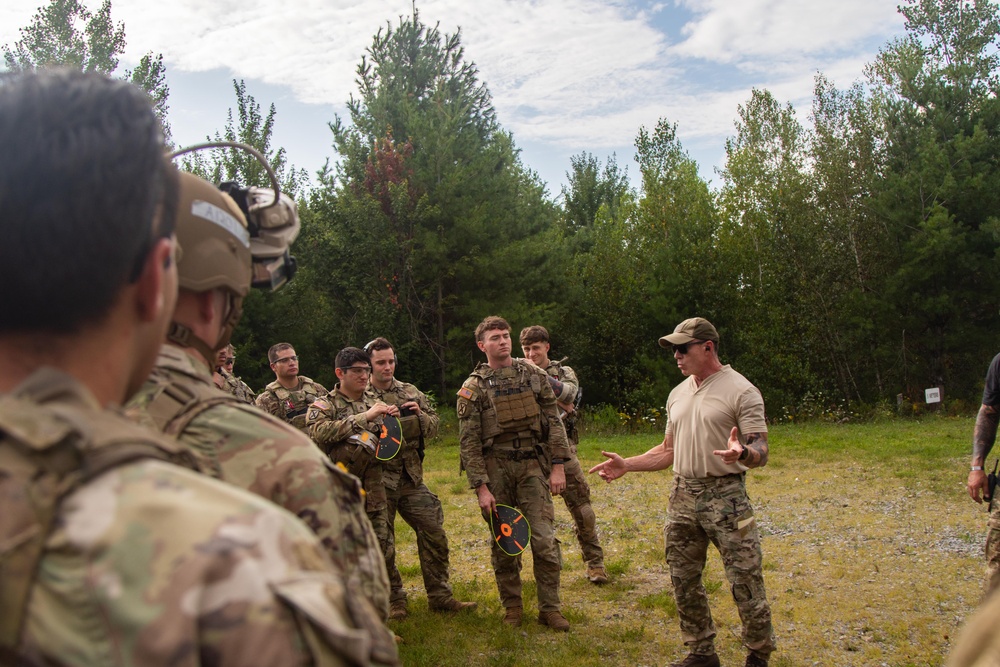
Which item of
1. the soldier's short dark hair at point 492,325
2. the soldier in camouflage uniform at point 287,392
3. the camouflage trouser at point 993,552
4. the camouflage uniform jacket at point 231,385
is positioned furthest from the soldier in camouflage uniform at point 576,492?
the camouflage trouser at point 993,552

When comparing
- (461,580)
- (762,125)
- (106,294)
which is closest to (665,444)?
(461,580)

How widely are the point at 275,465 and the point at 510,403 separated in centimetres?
514

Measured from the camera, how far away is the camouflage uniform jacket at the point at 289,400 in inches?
309

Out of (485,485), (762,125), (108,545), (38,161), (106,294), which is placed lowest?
(485,485)

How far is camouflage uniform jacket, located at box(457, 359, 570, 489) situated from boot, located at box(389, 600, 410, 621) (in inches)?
54.8

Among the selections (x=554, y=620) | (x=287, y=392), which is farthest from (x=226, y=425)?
(x=287, y=392)

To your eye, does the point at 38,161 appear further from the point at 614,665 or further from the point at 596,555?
the point at 596,555

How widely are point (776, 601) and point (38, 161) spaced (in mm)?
7042

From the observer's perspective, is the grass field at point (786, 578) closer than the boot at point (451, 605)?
Yes

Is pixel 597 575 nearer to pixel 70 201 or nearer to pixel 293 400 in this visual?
pixel 293 400

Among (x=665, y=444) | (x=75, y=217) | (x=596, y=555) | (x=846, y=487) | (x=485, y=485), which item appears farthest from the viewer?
(x=846, y=487)

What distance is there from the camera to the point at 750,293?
24562 millimetres

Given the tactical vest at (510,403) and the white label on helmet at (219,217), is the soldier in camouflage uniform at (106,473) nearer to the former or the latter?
the white label on helmet at (219,217)

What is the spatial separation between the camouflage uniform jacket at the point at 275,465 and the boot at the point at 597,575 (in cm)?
→ 648
